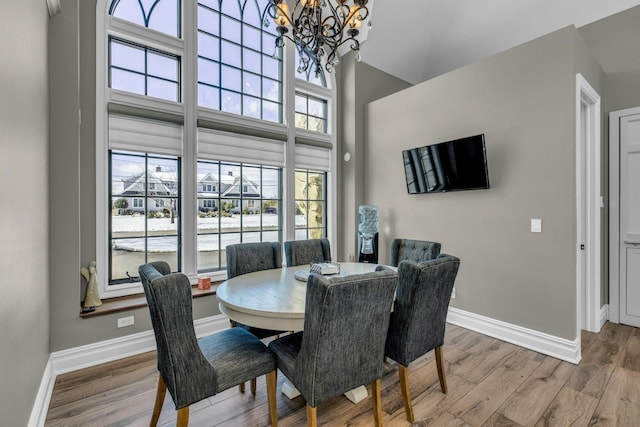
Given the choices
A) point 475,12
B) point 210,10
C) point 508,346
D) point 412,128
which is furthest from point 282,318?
point 475,12

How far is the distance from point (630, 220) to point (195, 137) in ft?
15.8

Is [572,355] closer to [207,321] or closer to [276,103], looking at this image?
[207,321]

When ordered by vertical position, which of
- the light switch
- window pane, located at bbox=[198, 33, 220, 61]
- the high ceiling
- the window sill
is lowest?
the window sill

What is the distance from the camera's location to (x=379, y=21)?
13.2ft

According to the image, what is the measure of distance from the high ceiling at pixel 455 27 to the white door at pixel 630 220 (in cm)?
116

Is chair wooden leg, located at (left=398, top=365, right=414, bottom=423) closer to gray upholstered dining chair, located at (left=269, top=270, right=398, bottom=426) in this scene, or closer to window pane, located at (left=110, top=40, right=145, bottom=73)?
gray upholstered dining chair, located at (left=269, top=270, right=398, bottom=426)

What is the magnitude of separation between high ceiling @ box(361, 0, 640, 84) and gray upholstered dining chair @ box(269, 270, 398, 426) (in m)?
3.77

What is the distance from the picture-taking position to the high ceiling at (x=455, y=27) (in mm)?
3529

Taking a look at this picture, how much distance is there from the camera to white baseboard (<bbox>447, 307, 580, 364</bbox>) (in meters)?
2.61

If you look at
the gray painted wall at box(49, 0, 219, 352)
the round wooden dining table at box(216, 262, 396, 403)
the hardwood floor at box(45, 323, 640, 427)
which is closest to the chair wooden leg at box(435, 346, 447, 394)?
the hardwood floor at box(45, 323, 640, 427)

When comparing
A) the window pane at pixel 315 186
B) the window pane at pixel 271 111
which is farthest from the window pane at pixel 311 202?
the window pane at pixel 271 111

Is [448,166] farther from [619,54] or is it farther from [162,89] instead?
[162,89]

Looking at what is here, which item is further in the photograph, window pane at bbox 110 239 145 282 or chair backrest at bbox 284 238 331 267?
chair backrest at bbox 284 238 331 267

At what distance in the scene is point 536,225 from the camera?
2824 mm
